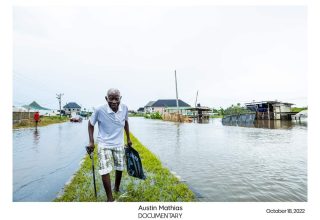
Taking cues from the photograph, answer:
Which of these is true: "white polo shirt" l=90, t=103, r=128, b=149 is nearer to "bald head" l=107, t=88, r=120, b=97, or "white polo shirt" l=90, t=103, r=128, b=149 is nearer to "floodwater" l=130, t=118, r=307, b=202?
"bald head" l=107, t=88, r=120, b=97

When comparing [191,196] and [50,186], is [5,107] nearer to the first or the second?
[50,186]

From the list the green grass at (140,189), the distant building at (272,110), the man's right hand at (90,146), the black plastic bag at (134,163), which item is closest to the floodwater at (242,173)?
the green grass at (140,189)

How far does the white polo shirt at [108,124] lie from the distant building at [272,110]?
35.2 meters

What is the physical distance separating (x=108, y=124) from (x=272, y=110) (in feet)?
125

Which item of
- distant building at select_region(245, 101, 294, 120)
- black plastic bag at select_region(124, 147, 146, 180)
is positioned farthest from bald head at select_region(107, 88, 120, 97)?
distant building at select_region(245, 101, 294, 120)

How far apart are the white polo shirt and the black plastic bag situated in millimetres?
525

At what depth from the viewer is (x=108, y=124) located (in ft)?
13.7

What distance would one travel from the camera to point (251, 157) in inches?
338

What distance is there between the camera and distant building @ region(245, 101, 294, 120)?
37.1 meters

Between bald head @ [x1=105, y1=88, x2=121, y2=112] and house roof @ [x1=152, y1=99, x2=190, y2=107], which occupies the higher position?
house roof @ [x1=152, y1=99, x2=190, y2=107]

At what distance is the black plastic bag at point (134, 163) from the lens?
4719 mm

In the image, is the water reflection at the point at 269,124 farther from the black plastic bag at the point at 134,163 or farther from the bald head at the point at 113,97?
the bald head at the point at 113,97
